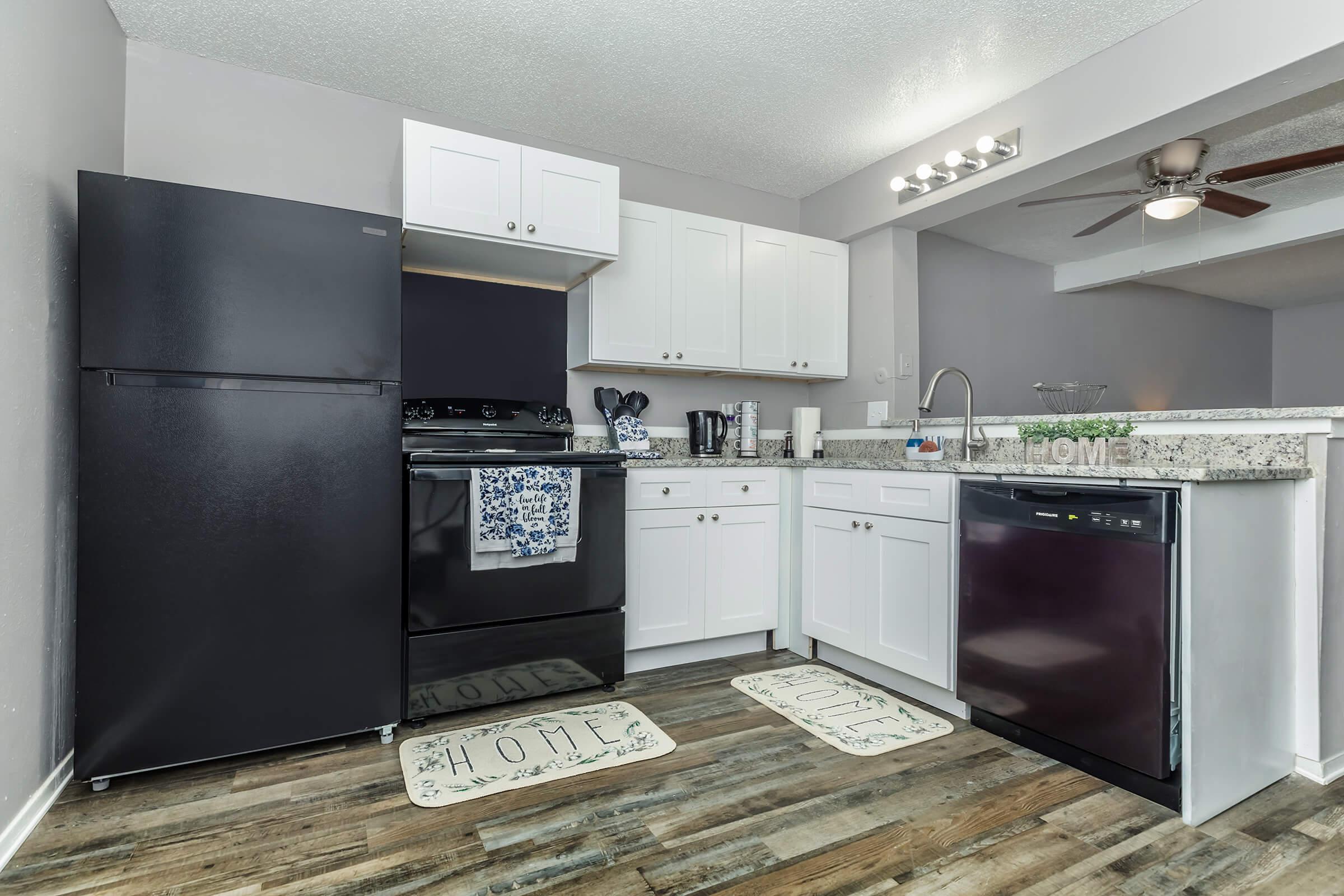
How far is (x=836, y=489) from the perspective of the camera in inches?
116

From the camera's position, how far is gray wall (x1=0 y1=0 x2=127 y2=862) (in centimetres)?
158

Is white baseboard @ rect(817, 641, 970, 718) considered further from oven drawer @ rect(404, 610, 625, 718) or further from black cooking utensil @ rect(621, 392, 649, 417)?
black cooking utensil @ rect(621, 392, 649, 417)

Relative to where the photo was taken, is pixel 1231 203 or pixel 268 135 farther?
pixel 1231 203

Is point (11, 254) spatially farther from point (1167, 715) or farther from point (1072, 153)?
point (1072, 153)

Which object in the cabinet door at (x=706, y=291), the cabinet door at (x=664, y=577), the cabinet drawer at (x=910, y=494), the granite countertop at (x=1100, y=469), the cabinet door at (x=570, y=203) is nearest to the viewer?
the granite countertop at (x=1100, y=469)

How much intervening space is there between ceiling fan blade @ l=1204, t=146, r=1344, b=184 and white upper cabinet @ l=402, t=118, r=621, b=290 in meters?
2.58

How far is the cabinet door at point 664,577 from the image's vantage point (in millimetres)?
2873

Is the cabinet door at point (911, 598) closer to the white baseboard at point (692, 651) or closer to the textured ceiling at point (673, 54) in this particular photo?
the white baseboard at point (692, 651)

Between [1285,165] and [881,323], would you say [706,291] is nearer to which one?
[881,323]

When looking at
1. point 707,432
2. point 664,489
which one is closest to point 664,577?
point 664,489

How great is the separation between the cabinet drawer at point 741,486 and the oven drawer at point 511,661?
70cm

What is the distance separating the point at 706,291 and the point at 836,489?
1.19 metres

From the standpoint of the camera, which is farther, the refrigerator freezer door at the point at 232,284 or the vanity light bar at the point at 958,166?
the vanity light bar at the point at 958,166

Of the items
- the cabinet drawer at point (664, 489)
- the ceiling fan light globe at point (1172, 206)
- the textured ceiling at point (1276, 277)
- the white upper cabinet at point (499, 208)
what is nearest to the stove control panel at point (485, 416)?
the cabinet drawer at point (664, 489)
